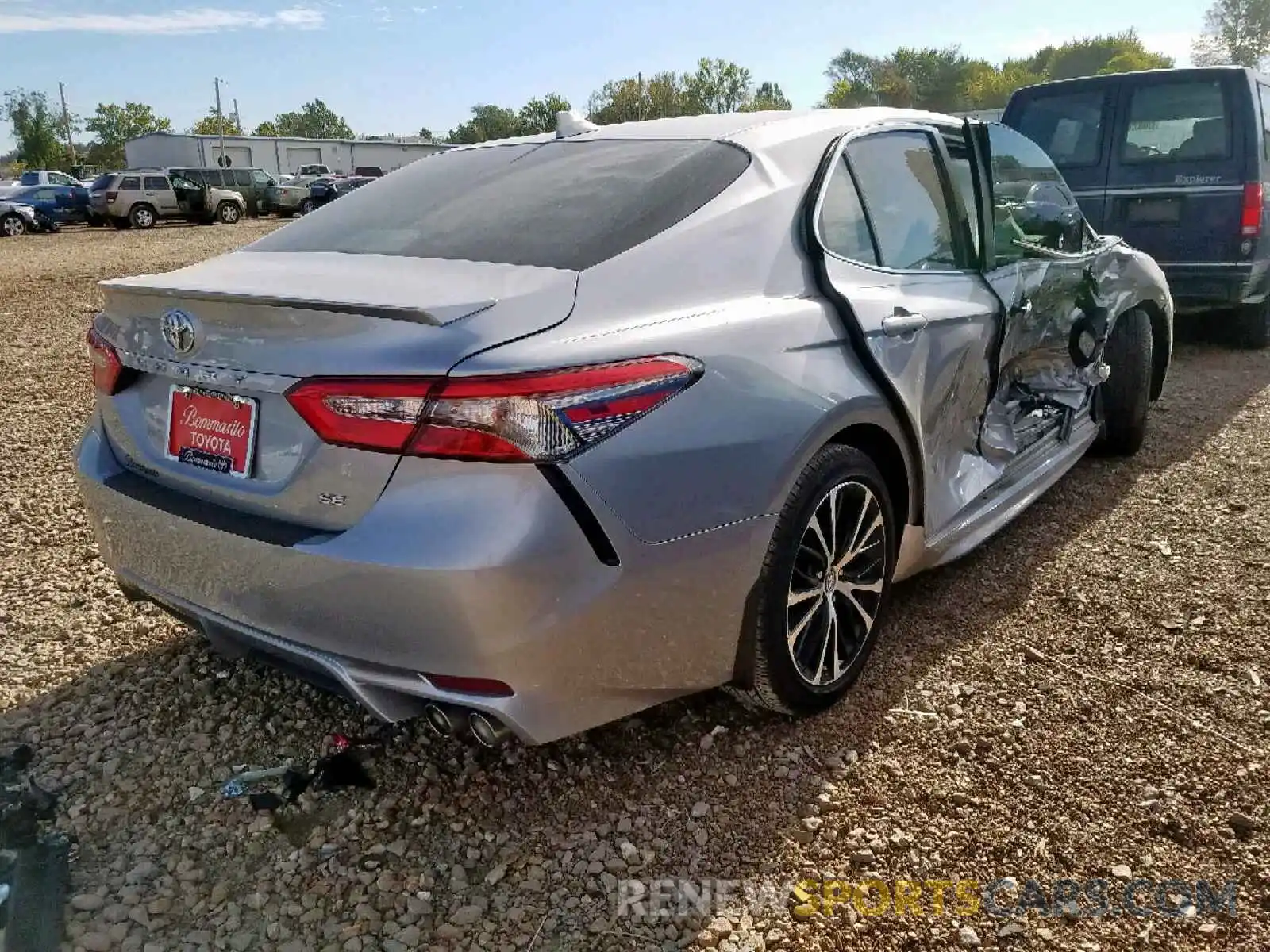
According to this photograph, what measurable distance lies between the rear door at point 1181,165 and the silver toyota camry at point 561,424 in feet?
15.9

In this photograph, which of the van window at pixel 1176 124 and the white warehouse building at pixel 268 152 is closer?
the van window at pixel 1176 124

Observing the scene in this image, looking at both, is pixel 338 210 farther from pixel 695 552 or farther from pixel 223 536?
pixel 695 552

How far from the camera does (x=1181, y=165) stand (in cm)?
708

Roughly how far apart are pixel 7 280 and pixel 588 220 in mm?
14722

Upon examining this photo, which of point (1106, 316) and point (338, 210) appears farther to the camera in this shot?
point (1106, 316)

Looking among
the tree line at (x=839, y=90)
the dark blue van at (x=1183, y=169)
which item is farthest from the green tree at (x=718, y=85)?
the dark blue van at (x=1183, y=169)

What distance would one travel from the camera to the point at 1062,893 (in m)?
2.14

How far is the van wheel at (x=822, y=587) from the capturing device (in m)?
2.43

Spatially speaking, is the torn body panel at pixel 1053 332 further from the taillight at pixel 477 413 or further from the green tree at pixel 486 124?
the green tree at pixel 486 124

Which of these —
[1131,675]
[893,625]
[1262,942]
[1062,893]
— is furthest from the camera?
[893,625]

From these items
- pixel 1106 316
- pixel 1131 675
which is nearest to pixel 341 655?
pixel 1131 675

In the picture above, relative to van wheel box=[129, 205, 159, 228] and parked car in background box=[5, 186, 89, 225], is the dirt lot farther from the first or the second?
parked car in background box=[5, 186, 89, 225]

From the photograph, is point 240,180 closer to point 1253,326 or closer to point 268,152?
point 268,152

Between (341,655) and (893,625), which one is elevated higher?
(341,655)
